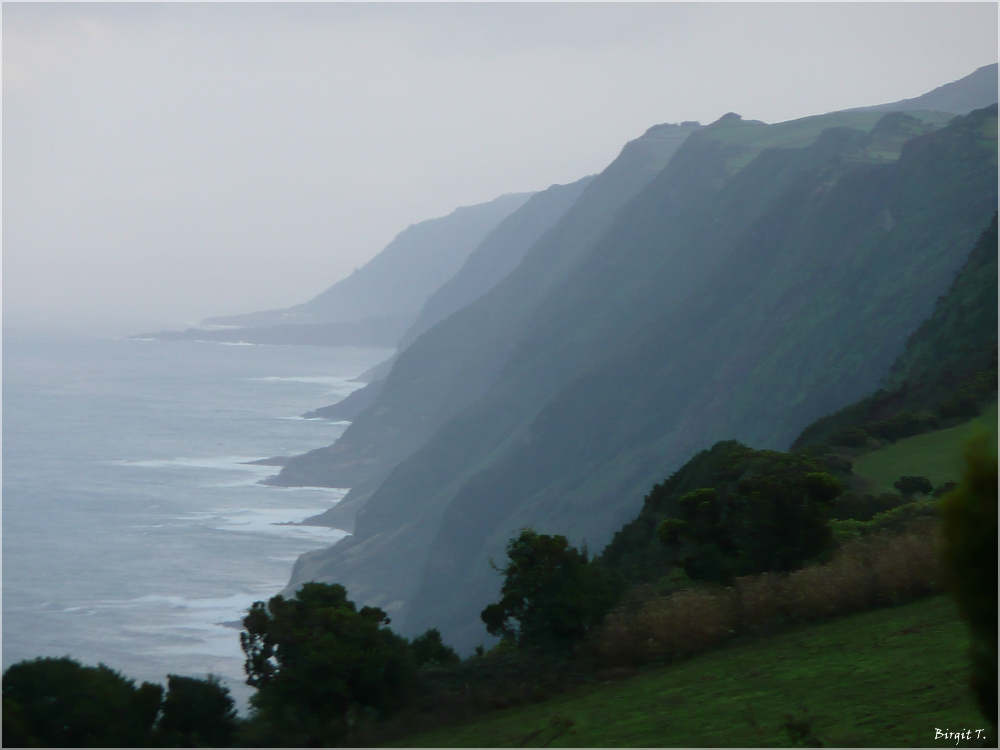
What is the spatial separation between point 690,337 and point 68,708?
81.9 m

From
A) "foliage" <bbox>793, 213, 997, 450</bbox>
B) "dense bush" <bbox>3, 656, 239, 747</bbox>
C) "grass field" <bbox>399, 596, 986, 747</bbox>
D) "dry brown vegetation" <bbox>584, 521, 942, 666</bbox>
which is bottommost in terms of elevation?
"grass field" <bbox>399, 596, 986, 747</bbox>

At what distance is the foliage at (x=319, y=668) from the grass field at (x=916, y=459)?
496 inches

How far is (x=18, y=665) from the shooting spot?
1083cm

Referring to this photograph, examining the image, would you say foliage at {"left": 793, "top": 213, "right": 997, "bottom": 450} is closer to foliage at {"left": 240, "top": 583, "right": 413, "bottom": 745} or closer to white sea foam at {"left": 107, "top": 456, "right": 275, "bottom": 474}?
foliage at {"left": 240, "top": 583, "right": 413, "bottom": 745}

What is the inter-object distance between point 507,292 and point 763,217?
231 feet

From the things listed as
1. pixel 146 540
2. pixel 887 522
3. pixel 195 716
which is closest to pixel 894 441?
pixel 887 522

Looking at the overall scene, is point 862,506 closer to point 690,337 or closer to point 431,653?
point 431,653

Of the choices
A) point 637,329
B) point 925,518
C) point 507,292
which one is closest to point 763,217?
point 637,329

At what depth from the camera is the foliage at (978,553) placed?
4641mm

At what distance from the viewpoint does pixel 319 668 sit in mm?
11891

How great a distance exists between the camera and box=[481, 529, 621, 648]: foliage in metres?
13.8

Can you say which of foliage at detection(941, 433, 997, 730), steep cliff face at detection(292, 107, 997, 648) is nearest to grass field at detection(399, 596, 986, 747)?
foliage at detection(941, 433, 997, 730)

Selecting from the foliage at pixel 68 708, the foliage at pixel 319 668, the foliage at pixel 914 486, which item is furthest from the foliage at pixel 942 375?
the foliage at pixel 68 708

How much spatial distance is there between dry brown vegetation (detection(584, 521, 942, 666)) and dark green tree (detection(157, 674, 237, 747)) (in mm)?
5184
